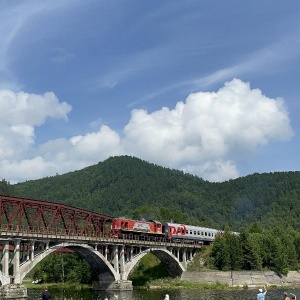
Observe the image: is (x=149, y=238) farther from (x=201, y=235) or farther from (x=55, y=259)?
(x=55, y=259)

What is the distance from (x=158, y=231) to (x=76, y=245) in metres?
30.1

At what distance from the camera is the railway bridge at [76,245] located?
202ft

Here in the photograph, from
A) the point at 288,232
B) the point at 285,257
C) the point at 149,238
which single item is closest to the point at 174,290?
the point at 149,238

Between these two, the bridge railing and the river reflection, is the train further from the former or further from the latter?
the river reflection

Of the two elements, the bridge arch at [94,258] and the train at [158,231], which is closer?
the bridge arch at [94,258]

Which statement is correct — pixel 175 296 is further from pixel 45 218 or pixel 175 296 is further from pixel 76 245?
pixel 45 218

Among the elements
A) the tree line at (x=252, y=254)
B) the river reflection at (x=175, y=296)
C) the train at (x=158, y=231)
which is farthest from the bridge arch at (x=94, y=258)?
the tree line at (x=252, y=254)

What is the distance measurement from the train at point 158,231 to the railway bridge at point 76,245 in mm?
1402

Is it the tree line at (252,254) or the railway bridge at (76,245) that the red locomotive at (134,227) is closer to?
the railway bridge at (76,245)

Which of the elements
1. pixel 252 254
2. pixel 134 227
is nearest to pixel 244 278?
pixel 252 254

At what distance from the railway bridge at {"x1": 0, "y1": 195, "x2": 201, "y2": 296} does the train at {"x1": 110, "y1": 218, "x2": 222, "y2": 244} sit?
1402mm

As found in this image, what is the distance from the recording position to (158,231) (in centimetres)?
9981

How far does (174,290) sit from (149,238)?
14255mm

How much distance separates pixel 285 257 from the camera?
10138 cm
